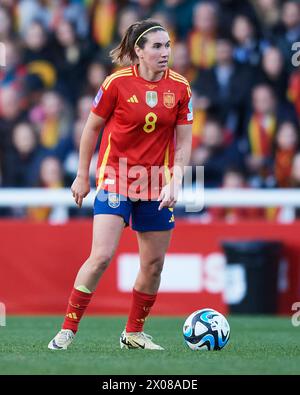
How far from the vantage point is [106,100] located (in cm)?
703

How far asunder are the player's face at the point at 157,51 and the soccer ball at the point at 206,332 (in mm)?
1766

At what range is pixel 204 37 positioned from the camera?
1265 centimetres

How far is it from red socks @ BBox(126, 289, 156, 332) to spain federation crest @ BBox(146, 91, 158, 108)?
1.37 meters

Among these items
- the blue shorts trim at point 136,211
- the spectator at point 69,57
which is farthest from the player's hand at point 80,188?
the spectator at point 69,57

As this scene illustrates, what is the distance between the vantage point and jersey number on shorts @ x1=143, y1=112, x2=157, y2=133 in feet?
23.2

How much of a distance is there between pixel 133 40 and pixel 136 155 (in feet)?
2.64

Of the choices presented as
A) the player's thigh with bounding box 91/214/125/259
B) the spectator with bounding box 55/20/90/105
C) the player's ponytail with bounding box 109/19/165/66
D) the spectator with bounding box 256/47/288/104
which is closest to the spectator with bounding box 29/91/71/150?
the spectator with bounding box 55/20/90/105

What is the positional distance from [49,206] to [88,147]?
5.13m

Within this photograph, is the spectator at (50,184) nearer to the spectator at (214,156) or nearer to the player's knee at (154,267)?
the spectator at (214,156)

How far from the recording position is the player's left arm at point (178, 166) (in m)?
6.96

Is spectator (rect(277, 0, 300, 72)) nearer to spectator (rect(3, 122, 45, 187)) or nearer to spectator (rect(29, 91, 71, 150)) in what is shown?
spectator (rect(29, 91, 71, 150))

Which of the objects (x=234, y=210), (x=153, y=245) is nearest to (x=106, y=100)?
(x=153, y=245)
